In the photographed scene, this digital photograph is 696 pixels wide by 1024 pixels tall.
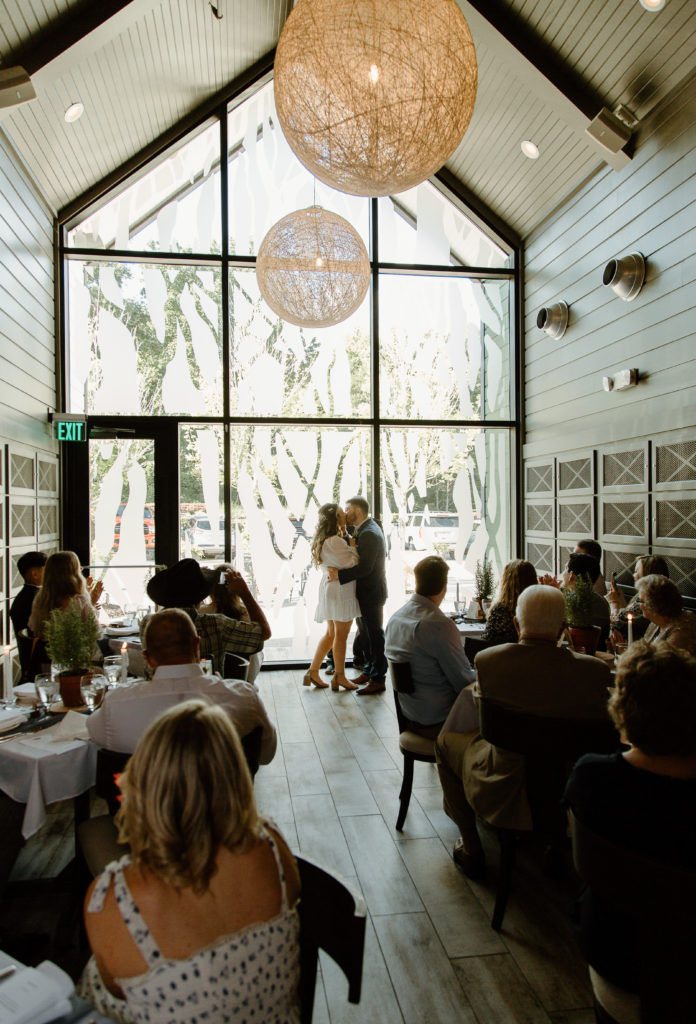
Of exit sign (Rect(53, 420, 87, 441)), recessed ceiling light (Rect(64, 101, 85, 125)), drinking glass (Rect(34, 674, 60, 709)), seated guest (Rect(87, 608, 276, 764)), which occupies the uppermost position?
recessed ceiling light (Rect(64, 101, 85, 125))

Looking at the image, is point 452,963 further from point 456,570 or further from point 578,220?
point 578,220

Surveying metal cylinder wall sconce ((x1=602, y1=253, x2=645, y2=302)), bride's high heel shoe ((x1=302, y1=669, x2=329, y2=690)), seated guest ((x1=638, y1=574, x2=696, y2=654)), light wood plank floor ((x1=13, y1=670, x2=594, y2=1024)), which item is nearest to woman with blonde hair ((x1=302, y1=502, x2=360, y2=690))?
bride's high heel shoe ((x1=302, y1=669, x2=329, y2=690))

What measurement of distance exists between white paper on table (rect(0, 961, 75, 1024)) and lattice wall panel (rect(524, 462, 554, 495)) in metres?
6.14

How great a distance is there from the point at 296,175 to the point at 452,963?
6961mm

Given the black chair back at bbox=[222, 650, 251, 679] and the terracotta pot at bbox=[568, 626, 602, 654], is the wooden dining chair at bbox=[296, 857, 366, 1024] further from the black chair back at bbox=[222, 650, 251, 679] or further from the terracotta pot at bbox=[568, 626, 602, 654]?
the terracotta pot at bbox=[568, 626, 602, 654]

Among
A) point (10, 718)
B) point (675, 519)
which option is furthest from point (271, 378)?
point (10, 718)

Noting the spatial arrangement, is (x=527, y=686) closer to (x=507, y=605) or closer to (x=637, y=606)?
(x=507, y=605)

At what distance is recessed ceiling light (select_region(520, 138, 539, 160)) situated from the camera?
6.28 metres

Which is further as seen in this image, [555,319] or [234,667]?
[555,319]

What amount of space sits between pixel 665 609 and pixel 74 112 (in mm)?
5632

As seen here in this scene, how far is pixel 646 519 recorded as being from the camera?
5141mm

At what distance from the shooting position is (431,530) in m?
7.41

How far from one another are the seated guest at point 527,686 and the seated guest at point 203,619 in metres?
1.48

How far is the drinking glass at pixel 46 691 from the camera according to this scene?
9.76ft
